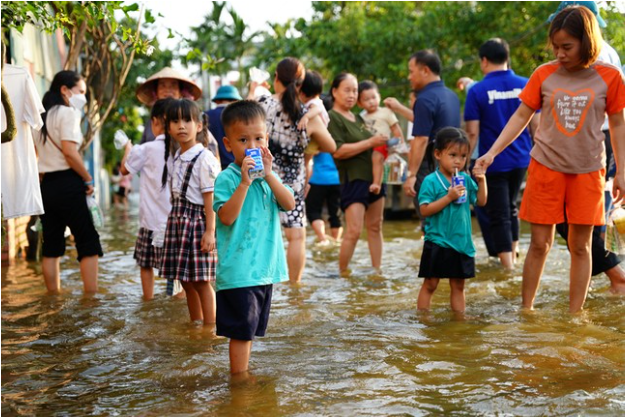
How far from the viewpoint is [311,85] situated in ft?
24.4

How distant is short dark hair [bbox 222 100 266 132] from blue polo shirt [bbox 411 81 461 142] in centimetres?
333

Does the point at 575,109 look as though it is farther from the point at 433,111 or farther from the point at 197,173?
the point at 197,173

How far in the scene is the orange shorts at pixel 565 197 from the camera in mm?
5718

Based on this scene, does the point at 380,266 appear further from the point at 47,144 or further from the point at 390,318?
the point at 47,144

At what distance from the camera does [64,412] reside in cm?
396

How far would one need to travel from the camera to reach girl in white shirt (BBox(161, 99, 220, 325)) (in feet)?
18.7

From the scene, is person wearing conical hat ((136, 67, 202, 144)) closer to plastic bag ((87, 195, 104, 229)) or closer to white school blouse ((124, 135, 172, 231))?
plastic bag ((87, 195, 104, 229))

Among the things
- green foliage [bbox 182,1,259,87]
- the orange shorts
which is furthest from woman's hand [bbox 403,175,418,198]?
green foliage [bbox 182,1,259,87]

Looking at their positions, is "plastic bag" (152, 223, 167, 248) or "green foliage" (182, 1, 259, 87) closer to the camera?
"plastic bag" (152, 223, 167, 248)

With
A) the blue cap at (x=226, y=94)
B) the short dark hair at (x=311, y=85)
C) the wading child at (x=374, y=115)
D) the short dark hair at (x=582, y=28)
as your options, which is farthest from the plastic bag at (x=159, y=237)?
the blue cap at (x=226, y=94)

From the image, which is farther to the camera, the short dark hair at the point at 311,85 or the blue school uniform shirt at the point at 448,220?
the short dark hair at the point at 311,85

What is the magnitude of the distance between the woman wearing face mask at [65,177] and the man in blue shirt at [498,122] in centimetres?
341

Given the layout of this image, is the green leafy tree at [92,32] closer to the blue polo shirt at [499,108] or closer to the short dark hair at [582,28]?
the short dark hair at [582,28]

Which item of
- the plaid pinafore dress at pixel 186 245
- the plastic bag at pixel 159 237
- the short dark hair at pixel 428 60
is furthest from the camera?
the short dark hair at pixel 428 60
